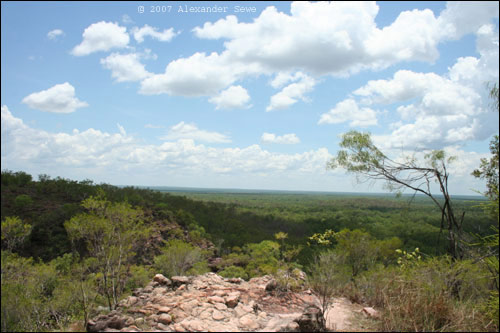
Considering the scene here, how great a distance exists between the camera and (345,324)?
6.36 meters

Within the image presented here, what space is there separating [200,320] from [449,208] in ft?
22.8

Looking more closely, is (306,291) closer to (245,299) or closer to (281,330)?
(245,299)

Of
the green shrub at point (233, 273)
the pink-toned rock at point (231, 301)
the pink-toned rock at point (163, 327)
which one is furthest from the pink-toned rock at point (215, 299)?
the green shrub at point (233, 273)

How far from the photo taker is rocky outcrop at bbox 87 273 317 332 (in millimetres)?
5527

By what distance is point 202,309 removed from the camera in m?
6.58

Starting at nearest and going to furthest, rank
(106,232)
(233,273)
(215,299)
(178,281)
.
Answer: (215,299)
(106,232)
(178,281)
(233,273)

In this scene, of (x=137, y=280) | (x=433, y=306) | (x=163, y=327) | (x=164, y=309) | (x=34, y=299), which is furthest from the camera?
(x=137, y=280)

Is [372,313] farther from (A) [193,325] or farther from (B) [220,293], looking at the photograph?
(A) [193,325]

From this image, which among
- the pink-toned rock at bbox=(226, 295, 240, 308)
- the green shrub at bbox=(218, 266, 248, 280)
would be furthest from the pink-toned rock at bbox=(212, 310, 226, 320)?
the green shrub at bbox=(218, 266, 248, 280)

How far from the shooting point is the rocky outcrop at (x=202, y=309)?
5.53 m

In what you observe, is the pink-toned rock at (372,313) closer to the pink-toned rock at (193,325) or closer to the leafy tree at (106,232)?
the pink-toned rock at (193,325)

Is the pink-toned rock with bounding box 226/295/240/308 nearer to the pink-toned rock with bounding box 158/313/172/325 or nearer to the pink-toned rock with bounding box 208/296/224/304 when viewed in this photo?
the pink-toned rock with bounding box 208/296/224/304

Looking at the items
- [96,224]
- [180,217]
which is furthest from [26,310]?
[180,217]

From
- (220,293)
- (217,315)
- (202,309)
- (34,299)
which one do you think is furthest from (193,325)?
(34,299)
